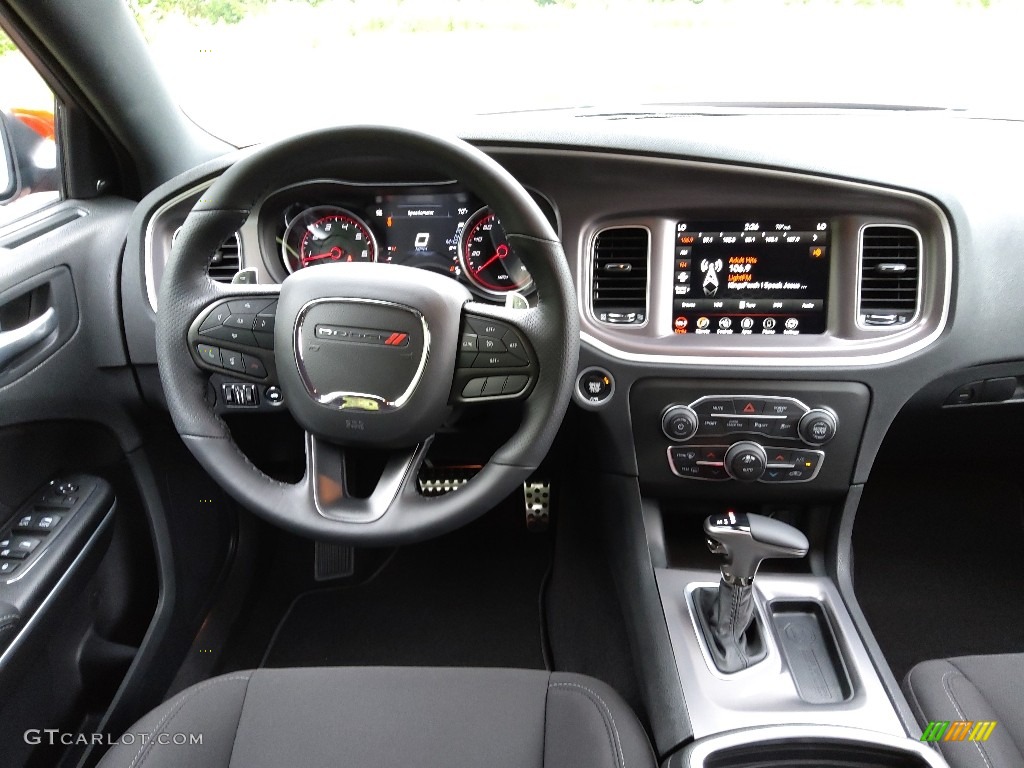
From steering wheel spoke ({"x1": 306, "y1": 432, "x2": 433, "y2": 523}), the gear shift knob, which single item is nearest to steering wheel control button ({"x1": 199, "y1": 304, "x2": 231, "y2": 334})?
steering wheel spoke ({"x1": 306, "y1": 432, "x2": 433, "y2": 523})

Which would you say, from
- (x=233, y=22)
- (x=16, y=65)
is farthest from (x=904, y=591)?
(x=16, y=65)

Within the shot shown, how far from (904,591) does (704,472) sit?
966 millimetres

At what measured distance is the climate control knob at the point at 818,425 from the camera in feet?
4.90

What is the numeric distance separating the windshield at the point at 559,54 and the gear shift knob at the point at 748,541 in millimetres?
980

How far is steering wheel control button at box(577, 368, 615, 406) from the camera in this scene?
1.53 metres

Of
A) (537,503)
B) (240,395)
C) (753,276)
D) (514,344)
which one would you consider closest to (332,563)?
(537,503)

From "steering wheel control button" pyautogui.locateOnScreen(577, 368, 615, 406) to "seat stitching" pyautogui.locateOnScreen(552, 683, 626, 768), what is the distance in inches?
21.6

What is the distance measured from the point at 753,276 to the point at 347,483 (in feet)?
2.86

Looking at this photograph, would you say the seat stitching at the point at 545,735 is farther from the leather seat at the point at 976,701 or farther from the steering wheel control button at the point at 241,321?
the steering wheel control button at the point at 241,321

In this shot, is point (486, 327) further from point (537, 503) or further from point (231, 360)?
point (537, 503)

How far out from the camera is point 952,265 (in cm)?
145

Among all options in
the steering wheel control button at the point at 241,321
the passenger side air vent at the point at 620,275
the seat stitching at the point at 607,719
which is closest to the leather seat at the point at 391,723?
the seat stitching at the point at 607,719

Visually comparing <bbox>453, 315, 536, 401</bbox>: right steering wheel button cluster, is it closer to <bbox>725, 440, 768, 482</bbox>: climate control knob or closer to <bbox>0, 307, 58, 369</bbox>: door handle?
<bbox>725, 440, 768, 482</bbox>: climate control knob

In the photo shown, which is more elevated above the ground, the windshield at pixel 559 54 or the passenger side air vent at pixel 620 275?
the windshield at pixel 559 54
